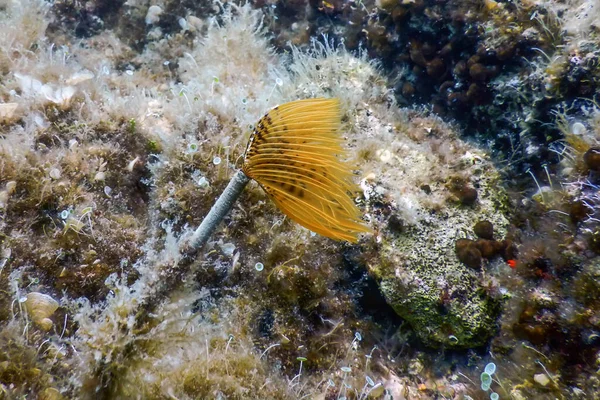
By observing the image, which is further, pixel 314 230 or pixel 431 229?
pixel 431 229

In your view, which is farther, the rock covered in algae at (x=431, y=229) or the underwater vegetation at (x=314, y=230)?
the rock covered in algae at (x=431, y=229)

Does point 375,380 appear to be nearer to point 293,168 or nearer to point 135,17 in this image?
point 293,168

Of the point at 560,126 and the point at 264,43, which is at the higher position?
the point at 264,43

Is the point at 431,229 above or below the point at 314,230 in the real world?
below

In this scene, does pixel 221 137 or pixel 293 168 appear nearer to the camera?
pixel 293 168

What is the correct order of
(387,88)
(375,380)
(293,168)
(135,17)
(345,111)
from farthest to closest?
(135,17)
(387,88)
(345,111)
(375,380)
(293,168)

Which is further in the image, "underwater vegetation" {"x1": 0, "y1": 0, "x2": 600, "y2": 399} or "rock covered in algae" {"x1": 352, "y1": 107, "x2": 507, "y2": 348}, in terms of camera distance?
"rock covered in algae" {"x1": 352, "y1": 107, "x2": 507, "y2": 348}

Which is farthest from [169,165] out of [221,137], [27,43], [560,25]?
[560,25]

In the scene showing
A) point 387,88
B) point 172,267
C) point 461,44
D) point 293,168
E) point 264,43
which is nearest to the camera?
point 293,168
